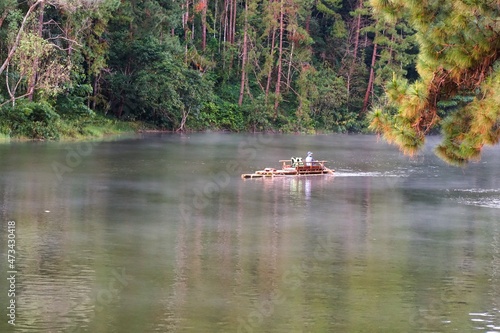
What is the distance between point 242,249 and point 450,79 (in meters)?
7.39

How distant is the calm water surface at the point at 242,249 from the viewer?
1423 cm

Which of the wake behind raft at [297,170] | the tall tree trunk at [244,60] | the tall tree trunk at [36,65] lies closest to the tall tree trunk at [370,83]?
the tall tree trunk at [244,60]

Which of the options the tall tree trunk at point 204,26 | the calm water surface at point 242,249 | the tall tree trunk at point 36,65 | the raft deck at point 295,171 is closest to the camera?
the calm water surface at point 242,249

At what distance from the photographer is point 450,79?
42.2ft

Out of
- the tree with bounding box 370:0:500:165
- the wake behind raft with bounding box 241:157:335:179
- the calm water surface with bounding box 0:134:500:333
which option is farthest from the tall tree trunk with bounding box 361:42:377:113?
the tree with bounding box 370:0:500:165

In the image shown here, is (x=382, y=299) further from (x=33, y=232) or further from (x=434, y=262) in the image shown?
(x=33, y=232)

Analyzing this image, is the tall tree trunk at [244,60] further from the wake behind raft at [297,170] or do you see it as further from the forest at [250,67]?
the wake behind raft at [297,170]

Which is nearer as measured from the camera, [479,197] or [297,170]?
[479,197]

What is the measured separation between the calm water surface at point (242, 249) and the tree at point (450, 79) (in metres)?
2.89

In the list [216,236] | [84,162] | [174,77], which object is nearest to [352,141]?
[174,77]

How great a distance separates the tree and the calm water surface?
2886 mm

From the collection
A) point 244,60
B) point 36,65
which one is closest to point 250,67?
point 244,60

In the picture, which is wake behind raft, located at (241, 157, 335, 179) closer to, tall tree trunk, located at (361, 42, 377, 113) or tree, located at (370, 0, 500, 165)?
tree, located at (370, 0, 500, 165)

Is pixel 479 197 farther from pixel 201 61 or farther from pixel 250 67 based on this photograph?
pixel 250 67
